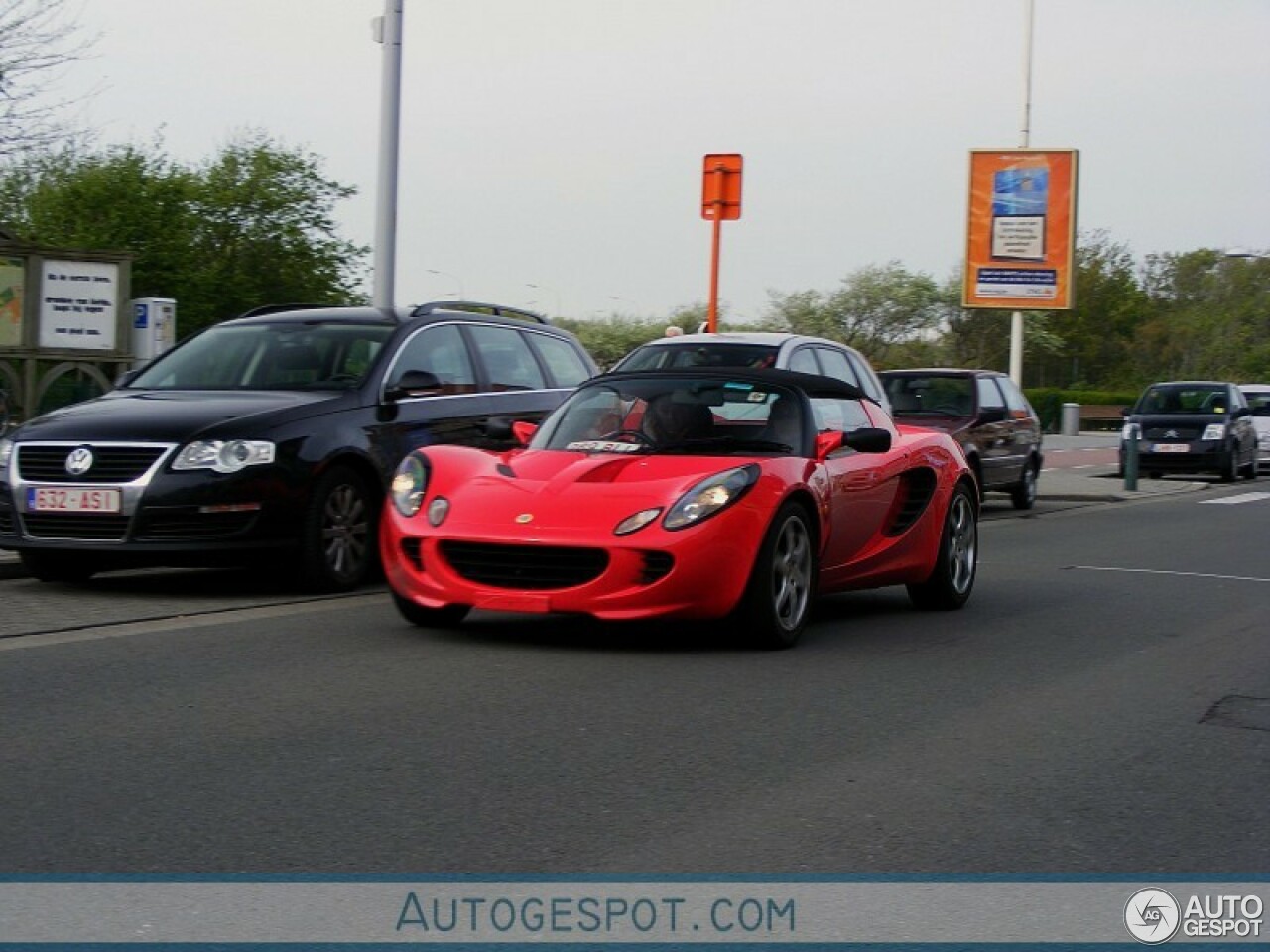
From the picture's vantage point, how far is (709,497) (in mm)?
8328

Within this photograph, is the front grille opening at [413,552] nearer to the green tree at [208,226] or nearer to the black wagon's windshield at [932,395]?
the black wagon's windshield at [932,395]

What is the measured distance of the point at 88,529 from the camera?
10219 mm

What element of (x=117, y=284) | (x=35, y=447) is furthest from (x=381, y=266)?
(x=35, y=447)

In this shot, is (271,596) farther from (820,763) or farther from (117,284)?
(117,284)

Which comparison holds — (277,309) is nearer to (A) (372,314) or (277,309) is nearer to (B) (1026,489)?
(A) (372,314)

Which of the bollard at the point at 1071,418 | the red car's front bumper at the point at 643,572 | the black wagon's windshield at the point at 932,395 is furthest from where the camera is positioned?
the bollard at the point at 1071,418

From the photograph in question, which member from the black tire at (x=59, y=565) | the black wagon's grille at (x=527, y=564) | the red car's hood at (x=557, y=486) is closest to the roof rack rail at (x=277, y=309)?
the black tire at (x=59, y=565)

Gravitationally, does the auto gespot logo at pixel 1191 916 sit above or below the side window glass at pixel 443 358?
below

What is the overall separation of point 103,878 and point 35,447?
20.7 ft

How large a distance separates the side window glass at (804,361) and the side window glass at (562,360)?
168cm

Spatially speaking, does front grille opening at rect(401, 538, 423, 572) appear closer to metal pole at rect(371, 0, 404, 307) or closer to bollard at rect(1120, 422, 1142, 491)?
metal pole at rect(371, 0, 404, 307)

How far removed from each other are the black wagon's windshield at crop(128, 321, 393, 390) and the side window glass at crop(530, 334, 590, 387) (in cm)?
158

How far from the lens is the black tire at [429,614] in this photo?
8867mm

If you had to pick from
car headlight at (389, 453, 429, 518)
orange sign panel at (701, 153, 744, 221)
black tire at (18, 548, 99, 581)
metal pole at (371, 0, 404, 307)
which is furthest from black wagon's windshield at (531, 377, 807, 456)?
orange sign panel at (701, 153, 744, 221)
